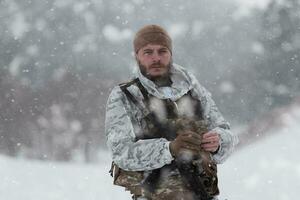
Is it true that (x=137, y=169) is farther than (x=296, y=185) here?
No

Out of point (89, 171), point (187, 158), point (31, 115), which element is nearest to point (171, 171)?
point (187, 158)

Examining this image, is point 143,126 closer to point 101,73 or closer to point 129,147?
point 129,147

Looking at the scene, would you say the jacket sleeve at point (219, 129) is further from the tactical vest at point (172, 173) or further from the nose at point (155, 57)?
the nose at point (155, 57)

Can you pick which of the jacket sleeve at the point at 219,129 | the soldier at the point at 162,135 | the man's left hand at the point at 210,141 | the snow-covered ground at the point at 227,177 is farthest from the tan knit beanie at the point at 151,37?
the snow-covered ground at the point at 227,177

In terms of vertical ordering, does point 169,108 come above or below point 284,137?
below

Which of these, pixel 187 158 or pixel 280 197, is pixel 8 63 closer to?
pixel 280 197

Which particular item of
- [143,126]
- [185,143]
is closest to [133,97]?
[143,126]

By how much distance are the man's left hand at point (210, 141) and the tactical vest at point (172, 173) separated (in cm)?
4


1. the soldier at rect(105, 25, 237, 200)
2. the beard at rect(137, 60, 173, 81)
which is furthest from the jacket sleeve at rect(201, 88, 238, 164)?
the beard at rect(137, 60, 173, 81)

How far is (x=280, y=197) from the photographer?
6.92m

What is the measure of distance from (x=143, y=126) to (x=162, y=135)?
92 millimetres

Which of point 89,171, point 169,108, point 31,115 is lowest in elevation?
point 169,108

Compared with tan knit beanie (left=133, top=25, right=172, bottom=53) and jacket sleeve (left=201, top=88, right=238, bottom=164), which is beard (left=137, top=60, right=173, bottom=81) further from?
jacket sleeve (left=201, top=88, right=238, bottom=164)

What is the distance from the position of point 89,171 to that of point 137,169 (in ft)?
26.8
